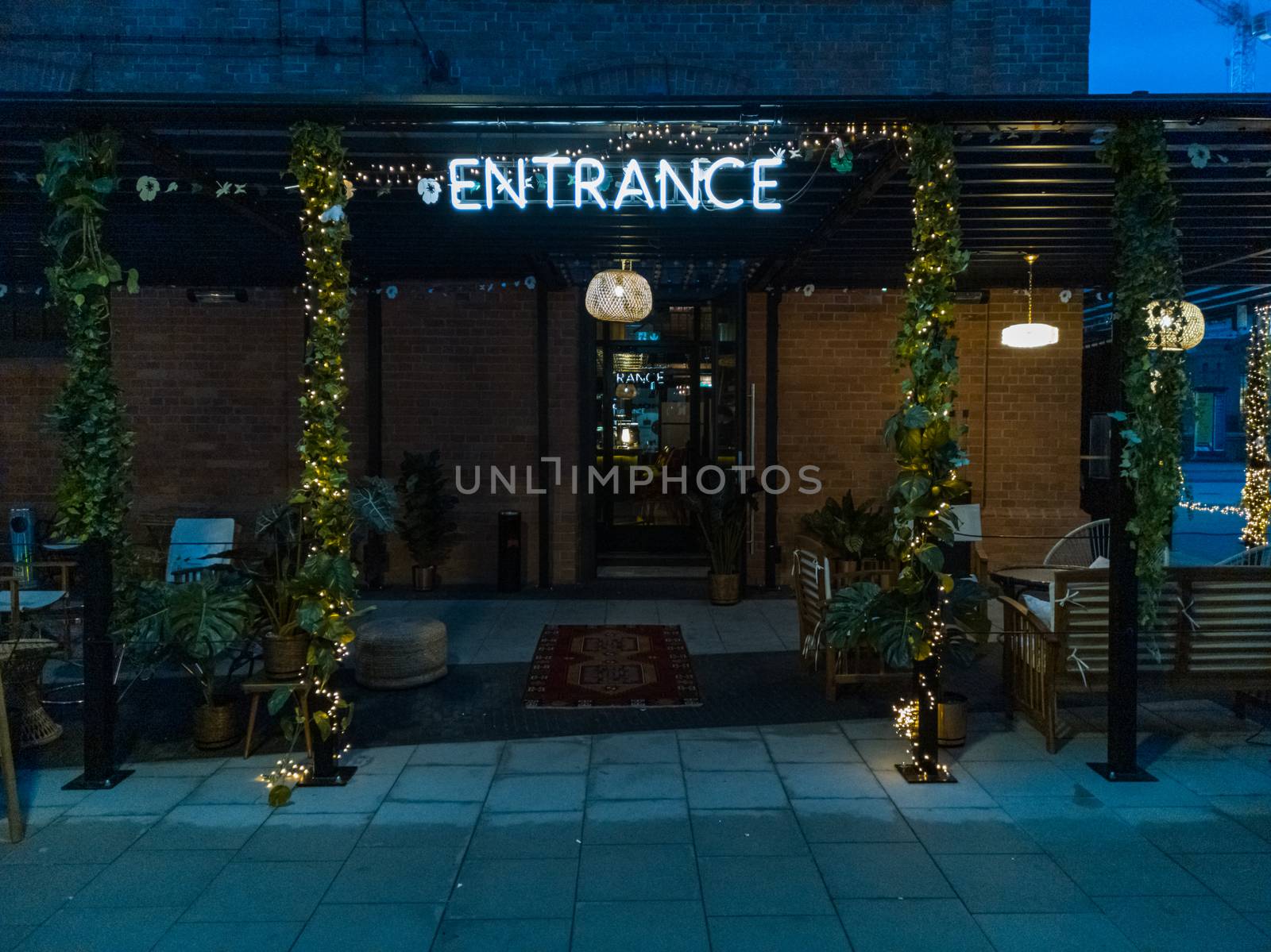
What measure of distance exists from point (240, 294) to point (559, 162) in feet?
17.9

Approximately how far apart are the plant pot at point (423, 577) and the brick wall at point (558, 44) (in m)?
4.78

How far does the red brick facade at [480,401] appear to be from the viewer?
973cm

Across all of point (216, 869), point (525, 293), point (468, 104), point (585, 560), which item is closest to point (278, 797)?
point (216, 869)

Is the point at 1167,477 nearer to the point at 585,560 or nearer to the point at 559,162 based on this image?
the point at 559,162

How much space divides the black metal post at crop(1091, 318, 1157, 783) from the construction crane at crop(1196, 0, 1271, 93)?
→ 27602 mm

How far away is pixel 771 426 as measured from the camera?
9.61m

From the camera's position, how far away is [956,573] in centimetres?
877

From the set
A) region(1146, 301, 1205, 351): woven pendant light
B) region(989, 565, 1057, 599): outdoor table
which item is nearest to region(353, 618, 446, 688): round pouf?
region(989, 565, 1057, 599): outdoor table

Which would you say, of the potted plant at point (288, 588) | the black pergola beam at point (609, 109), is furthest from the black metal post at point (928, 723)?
the potted plant at point (288, 588)

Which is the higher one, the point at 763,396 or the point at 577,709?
the point at 763,396

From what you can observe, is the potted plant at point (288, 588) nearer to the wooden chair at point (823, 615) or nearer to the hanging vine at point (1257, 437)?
the wooden chair at point (823, 615)

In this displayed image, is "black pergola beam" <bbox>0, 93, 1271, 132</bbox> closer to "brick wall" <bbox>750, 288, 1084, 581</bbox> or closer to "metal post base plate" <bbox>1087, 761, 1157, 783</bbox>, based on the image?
"metal post base plate" <bbox>1087, 761, 1157, 783</bbox>

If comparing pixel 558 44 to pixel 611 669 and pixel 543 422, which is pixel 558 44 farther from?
pixel 611 669

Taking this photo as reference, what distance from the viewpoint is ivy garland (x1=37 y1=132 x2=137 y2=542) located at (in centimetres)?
460
